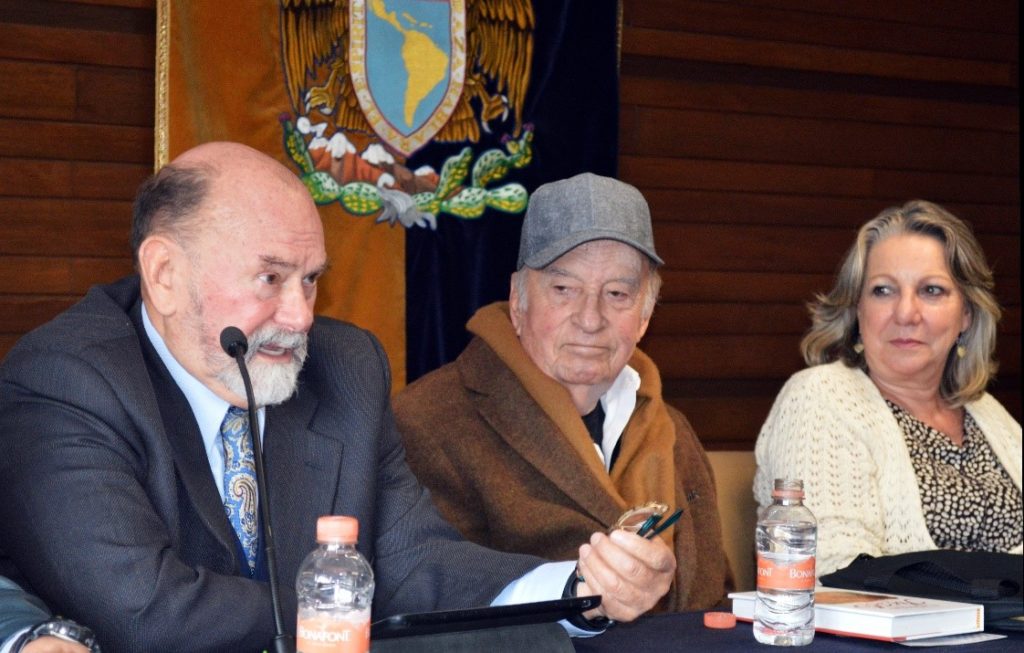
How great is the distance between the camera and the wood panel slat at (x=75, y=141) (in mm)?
3217

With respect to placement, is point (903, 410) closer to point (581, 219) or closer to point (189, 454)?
point (581, 219)

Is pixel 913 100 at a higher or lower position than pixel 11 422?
higher

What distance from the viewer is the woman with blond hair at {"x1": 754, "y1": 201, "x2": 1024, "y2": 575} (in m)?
3.01

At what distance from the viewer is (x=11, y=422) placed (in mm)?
1898

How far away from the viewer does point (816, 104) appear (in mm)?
4312

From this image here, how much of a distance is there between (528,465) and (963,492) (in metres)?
1.15

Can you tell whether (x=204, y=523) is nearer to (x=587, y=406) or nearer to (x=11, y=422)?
(x=11, y=422)

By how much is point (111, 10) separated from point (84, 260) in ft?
2.17

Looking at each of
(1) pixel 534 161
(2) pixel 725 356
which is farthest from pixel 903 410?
(1) pixel 534 161

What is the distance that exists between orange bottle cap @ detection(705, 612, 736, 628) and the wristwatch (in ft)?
3.16

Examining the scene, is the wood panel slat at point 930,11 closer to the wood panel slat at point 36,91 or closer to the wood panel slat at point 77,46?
the wood panel slat at point 77,46

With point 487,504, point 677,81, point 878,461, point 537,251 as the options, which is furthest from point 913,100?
point 487,504

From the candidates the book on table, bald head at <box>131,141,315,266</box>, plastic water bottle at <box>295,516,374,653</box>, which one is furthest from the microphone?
the book on table

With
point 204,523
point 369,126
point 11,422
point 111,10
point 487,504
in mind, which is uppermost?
point 111,10
